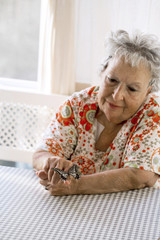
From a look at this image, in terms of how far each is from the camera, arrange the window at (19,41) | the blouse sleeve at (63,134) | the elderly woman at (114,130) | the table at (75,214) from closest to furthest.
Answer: the table at (75,214) < the elderly woman at (114,130) < the blouse sleeve at (63,134) < the window at (19,41)

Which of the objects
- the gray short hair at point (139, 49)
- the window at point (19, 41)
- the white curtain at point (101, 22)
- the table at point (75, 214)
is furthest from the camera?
the window at point (19, 41)

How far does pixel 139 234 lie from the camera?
119 cm

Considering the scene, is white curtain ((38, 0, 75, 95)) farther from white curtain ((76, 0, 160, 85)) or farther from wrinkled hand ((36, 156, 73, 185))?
wrinkled hand ((36, 156, 73, 185))

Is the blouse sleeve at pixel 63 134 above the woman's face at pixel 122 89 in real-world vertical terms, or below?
below

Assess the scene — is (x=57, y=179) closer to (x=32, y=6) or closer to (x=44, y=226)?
(x=44, y=226)

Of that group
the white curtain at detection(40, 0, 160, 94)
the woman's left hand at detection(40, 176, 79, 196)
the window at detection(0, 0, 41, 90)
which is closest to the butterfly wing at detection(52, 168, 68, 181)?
the woman's left hand at detection(40, 176, 79, 196)

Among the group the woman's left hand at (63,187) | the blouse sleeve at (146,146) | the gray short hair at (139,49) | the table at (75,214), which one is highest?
the gray short hair at (139,49)

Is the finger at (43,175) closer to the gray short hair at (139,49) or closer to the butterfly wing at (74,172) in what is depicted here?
the butterfly wing at (74,172)

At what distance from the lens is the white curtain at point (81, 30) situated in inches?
115

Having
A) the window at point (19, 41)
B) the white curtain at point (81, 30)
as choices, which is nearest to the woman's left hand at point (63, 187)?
the white curtain at point (81, 30)

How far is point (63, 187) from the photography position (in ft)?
4.71

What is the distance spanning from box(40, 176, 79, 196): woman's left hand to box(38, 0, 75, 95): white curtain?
68.7 inches

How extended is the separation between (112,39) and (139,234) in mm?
944

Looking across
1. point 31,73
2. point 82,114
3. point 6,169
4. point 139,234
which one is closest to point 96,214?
point 139,234
